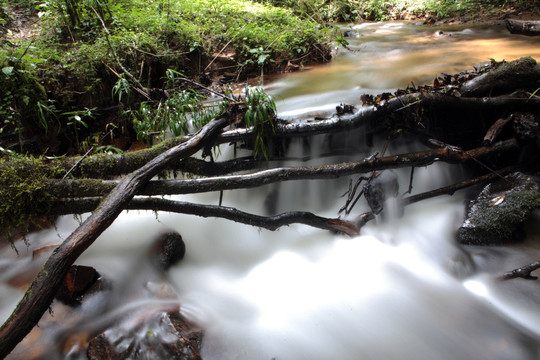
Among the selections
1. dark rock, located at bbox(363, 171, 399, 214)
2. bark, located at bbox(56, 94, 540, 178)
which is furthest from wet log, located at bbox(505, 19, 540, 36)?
dark rock, located at bbox(363, 171, 399, 214)

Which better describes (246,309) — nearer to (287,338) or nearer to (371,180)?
(287,338)

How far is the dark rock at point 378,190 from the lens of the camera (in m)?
3.32

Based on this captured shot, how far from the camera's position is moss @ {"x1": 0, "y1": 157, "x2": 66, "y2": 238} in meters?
2.60

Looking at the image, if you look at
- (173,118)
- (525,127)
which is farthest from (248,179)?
(525,127)

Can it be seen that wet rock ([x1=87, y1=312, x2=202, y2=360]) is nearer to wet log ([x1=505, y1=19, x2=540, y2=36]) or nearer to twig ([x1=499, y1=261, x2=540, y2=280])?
twig ([x1=499, y1=261, x2=540, y2=280])

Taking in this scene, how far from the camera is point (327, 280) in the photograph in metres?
3.02

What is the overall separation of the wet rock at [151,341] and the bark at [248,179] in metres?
1.06

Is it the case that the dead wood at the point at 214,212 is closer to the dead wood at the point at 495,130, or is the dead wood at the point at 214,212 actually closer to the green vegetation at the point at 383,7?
the dead wood at the point at 495,130

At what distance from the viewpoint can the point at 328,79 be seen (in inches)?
212

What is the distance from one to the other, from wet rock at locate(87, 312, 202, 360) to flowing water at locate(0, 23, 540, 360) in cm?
5

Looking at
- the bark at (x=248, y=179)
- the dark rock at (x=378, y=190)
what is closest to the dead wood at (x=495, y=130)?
the bark at (x=248, y=179)

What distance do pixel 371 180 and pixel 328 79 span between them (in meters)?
2.70

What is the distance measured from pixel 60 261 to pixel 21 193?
1100 mm

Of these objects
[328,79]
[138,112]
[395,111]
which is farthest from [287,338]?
[328,79]
